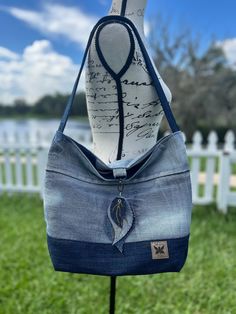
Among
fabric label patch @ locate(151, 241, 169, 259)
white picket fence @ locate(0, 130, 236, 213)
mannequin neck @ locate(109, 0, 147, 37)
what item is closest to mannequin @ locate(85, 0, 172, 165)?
mannequin neck @ locate(109, 0, 147, 37)

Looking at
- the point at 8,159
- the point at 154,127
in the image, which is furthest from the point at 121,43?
the point at 8,159

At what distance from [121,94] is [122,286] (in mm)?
1461

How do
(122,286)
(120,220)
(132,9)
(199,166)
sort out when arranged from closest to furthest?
(120,220), (132,9), (122,286), (199,166)

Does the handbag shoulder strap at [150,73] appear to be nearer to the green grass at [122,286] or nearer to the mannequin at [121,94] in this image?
the mannequin at [121,94]

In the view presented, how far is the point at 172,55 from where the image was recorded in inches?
405

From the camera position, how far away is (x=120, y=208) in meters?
0.71

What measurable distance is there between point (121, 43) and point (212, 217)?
264 cm

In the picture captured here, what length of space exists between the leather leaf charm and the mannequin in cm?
17

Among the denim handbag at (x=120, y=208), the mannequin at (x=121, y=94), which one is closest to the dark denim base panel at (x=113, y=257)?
the denim handbag at (x=120, y=208)

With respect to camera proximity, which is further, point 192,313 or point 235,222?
point 235,222

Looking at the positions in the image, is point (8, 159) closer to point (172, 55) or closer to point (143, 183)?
point (143, 183)

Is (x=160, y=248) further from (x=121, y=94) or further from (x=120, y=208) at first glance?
(x=121, y=94)

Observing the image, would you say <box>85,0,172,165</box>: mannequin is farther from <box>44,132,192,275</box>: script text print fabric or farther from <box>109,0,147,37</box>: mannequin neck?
<box>44,132,192,275</box>: script text print fabric

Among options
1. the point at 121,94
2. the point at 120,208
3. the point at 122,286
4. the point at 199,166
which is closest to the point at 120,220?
the point at 120,208
